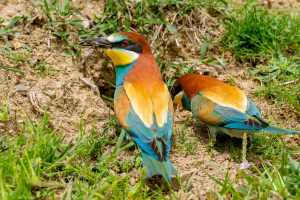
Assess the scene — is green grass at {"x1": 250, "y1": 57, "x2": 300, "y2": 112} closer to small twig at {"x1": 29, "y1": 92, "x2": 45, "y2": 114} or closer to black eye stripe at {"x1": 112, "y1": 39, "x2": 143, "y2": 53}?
black eye stripe at {"x1": 112, "y1": 39, "x2": 143, "y2": 53}

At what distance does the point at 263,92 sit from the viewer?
389cm

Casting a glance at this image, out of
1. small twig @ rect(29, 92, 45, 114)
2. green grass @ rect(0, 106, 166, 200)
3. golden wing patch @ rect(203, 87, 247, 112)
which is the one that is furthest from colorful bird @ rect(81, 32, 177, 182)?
small twig @ rect(29, 92, 45, 114)

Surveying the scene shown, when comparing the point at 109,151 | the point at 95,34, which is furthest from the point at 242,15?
the point at 109,151

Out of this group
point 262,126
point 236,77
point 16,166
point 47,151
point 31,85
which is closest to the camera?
point 16,166

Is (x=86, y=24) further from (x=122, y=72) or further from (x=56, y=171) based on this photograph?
(x=56, y=171)

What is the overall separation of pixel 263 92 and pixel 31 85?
8.71ft

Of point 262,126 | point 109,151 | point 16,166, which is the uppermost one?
point 16,166

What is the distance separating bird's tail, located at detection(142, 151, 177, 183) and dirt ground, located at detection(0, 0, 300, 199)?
17 centimetres

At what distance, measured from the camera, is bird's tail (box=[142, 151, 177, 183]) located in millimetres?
2547

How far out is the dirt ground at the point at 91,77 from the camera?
3.05 m

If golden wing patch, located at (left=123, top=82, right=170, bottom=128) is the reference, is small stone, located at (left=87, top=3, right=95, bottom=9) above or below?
above

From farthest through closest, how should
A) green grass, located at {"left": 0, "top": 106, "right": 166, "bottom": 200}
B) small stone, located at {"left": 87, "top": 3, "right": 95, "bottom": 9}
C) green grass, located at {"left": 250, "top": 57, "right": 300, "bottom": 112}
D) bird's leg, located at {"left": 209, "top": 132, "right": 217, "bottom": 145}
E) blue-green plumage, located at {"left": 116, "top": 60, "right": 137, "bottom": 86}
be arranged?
small stone, located at {"left": 87, "top": 3, "right": 95, "bottom": 9}
green grass, located at {"left": 250, "top": 57, "right": 300, "bottom": 112}
blue-green plumage, located at {"left": 116, "top": 60, "right": 137, "bottom": 86}
bird's leg, located at {"left": 209, "top": 132, "right": 217, "bottom": 145}
green grass, located at {"left": 0, "top": 106, "right": 166, "bottom": 200}

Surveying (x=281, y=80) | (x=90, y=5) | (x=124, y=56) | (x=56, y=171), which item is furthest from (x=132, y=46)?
(x=281, y=80)

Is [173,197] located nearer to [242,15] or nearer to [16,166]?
[16,166]
